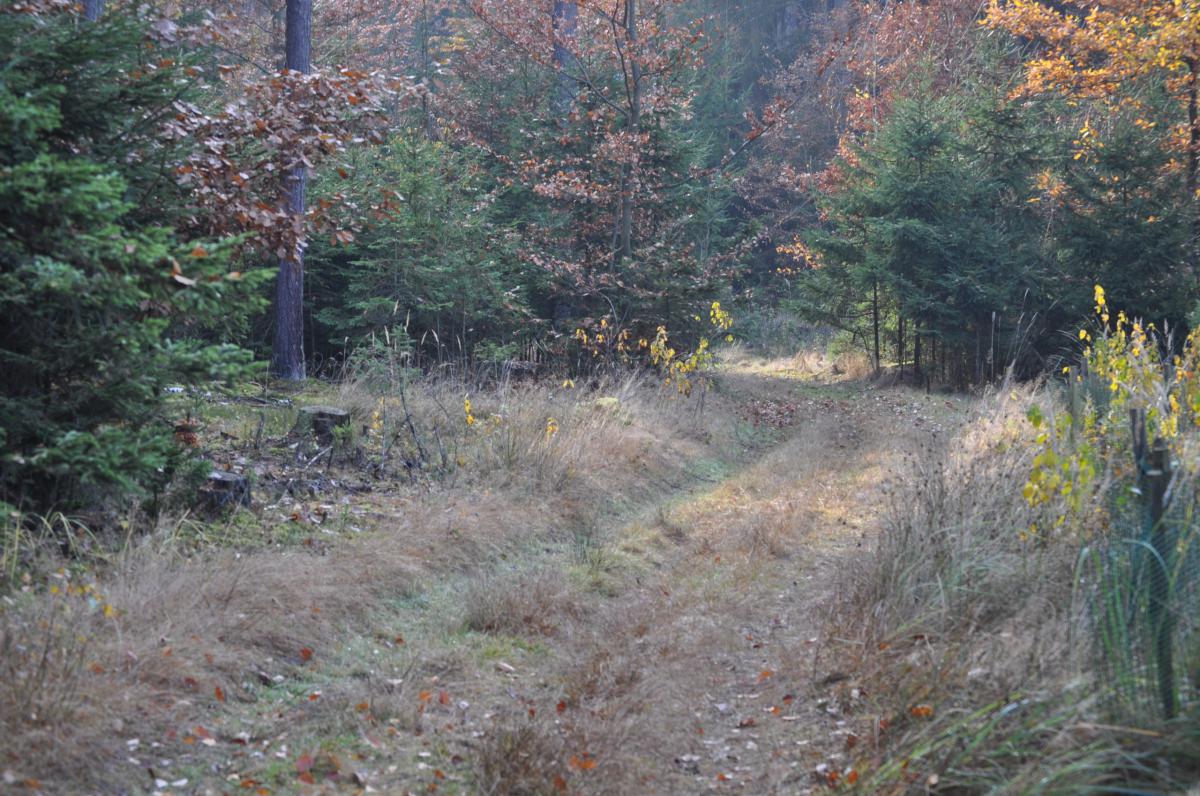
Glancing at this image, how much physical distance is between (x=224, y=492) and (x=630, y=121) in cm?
1297

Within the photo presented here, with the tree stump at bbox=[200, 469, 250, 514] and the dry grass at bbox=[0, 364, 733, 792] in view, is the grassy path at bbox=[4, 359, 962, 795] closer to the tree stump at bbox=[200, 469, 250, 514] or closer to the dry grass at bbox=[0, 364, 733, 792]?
the dry grass at bbox=[0, 364, 733, 792]

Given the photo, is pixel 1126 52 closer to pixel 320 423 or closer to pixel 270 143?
pixel 320 423

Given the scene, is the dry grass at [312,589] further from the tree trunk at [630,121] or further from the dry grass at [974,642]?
the tree trunk at [630,121]

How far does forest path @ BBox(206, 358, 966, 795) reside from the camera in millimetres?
4641

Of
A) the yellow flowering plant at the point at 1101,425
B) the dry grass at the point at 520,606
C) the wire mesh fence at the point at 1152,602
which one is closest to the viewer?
the wire mesh fence at the point at 1152,602

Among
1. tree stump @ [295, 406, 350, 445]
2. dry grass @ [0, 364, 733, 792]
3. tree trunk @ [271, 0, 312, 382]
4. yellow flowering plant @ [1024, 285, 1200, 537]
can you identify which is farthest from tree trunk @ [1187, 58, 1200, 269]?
tree stump @ [295, 406, 350, 445]

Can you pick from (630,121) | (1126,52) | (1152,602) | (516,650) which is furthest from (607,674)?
(1126,52)

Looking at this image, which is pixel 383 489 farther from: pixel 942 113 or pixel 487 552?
pixel 942 113

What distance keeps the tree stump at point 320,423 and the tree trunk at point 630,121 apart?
29.0ft

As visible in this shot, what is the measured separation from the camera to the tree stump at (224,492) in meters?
7.12

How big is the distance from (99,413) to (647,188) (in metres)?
13.6

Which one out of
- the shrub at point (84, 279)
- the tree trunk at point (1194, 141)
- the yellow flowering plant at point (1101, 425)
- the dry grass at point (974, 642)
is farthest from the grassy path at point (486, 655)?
the tree trunk at point (1194, 141)

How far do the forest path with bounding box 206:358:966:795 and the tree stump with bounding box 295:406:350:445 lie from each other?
2.45 meters

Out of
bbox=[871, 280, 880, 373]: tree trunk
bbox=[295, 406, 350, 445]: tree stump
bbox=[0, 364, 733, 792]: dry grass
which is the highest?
bbox=[871, 280, 880, 373]: tree trunk
